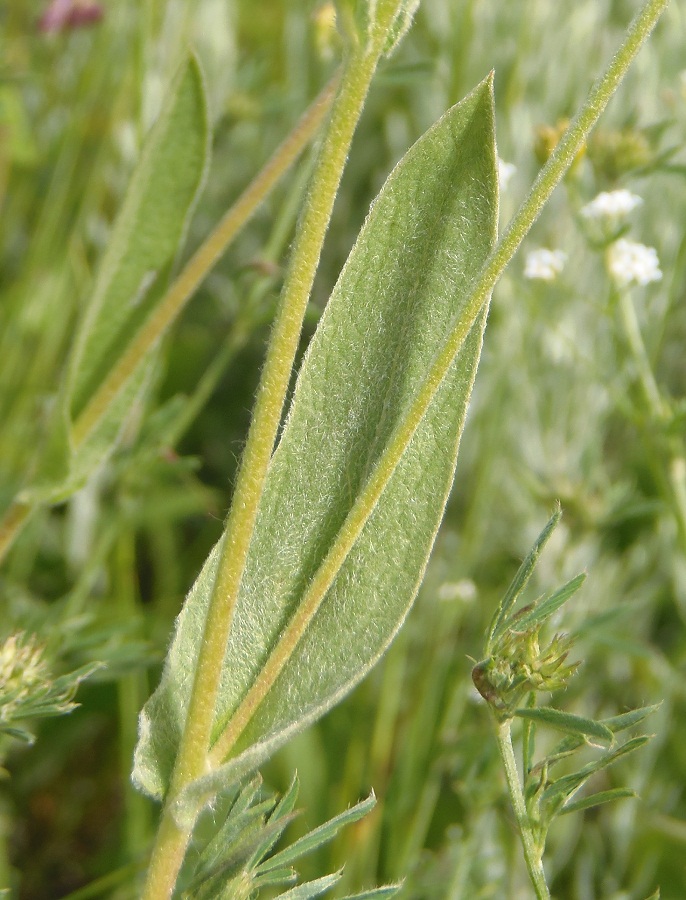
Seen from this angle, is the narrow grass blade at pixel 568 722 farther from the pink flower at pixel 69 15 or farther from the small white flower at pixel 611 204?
the pink flower at pixel 69 15

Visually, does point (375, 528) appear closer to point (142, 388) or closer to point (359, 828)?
point (142, 388)

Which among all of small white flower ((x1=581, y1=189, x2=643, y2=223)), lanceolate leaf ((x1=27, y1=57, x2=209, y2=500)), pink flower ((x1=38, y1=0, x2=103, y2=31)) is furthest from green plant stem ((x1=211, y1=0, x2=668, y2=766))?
pink flower ((x1=38, y1=0, x2=103, y2=31))

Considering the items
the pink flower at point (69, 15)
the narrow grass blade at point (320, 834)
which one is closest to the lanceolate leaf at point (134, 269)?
the narrow grass blade at point (320, 834)

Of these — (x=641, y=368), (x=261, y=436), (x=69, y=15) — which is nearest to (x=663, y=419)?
(x=641, y=368)

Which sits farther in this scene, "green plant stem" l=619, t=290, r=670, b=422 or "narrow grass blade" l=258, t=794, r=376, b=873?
"green plant stem" l=619, t=290, r=670, b=422

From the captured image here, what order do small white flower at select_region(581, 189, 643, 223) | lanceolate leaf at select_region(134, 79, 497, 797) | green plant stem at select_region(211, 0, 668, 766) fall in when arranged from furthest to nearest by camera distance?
1. small white flower at select_region(581, 189, 643, 223)
2. lanceolate leaf at select_region(134, 79, 497, 797)
3. green plant stem at select_region(211, 0, 668, 766)

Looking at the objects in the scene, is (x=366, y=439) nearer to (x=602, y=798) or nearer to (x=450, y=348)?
(x=450, y=348)

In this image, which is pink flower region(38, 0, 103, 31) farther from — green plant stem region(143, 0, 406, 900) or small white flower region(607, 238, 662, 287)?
green plant stem region(143, 0, 406, 900)
